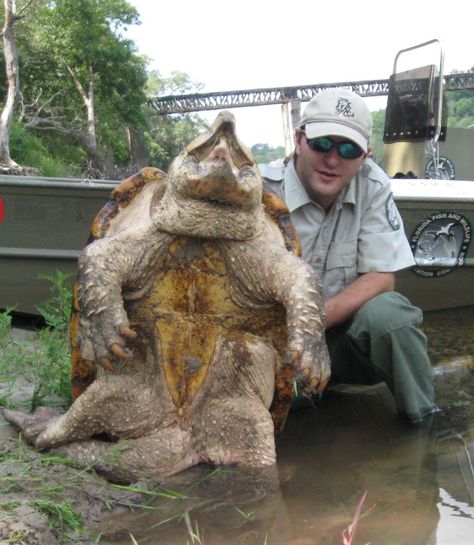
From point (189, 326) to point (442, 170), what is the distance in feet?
12.2

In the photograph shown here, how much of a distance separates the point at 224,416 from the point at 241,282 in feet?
1.50

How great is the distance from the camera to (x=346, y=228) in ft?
10.1

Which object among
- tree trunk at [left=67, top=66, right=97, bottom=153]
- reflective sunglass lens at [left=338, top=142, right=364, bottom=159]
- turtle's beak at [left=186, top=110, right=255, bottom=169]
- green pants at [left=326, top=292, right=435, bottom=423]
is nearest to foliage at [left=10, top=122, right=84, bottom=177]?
tree trunk at [left=67, top=66, right=97, bottom=153]

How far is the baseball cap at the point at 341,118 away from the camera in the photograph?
2.86 meters

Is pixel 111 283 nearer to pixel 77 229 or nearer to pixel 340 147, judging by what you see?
pixel 340 147

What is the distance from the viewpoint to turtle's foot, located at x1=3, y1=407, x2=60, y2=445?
2445 mm

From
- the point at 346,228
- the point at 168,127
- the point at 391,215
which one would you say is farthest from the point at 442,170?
the point at 168,127

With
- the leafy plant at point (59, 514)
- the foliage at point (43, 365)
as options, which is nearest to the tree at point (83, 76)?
the foliage at point (43, 365)

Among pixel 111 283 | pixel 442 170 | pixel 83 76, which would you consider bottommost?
pixel 111 283

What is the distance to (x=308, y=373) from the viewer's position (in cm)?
215

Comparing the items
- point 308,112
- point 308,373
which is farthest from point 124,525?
point 308,112

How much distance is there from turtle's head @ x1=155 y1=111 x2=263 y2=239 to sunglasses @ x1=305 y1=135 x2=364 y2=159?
2.16 feet

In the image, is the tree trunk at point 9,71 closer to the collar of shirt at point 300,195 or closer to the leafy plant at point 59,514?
the collar of shirt at point 300,195

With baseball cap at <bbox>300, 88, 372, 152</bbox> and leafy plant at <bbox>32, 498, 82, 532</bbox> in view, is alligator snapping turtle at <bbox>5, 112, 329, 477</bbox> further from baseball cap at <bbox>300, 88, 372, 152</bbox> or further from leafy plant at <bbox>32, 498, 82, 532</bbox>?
baseball cap at <bbox>300, 88, 372, 152</bbox>
